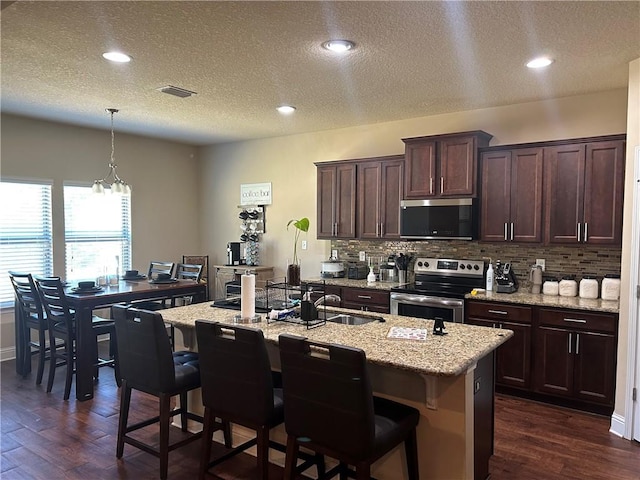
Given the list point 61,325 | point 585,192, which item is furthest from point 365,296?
point 61,325

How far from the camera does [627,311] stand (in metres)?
3.21

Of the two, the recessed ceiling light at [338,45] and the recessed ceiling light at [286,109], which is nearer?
the recessed ceiling light at [338,45]

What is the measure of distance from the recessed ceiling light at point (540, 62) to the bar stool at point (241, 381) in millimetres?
2626

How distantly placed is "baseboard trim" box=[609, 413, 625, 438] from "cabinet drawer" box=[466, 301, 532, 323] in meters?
0.87

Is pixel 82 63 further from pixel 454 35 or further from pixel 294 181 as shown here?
pixel 294 181

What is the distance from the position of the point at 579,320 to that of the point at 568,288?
1.51 ft

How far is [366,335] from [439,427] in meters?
0.58

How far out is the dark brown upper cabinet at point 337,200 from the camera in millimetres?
5156

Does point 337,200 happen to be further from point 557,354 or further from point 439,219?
point 557,354

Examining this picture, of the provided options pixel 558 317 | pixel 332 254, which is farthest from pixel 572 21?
pixel 332 254

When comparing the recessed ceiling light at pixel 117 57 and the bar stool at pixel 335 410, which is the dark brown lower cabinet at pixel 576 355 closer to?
the bar stool at pixel 335 410

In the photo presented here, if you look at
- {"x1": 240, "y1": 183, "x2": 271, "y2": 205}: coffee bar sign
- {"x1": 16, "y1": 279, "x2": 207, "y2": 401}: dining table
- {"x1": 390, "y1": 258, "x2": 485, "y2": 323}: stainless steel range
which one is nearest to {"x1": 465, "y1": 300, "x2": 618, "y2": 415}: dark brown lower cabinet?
{"x1": 390, "y1": 258, "x2": 485, "y2": 323}: stainless steel range

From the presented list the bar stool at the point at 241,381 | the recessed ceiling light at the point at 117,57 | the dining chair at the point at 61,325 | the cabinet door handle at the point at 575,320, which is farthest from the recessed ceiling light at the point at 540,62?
the dining chair at the point at 61,325

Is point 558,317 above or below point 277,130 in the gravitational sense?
below
